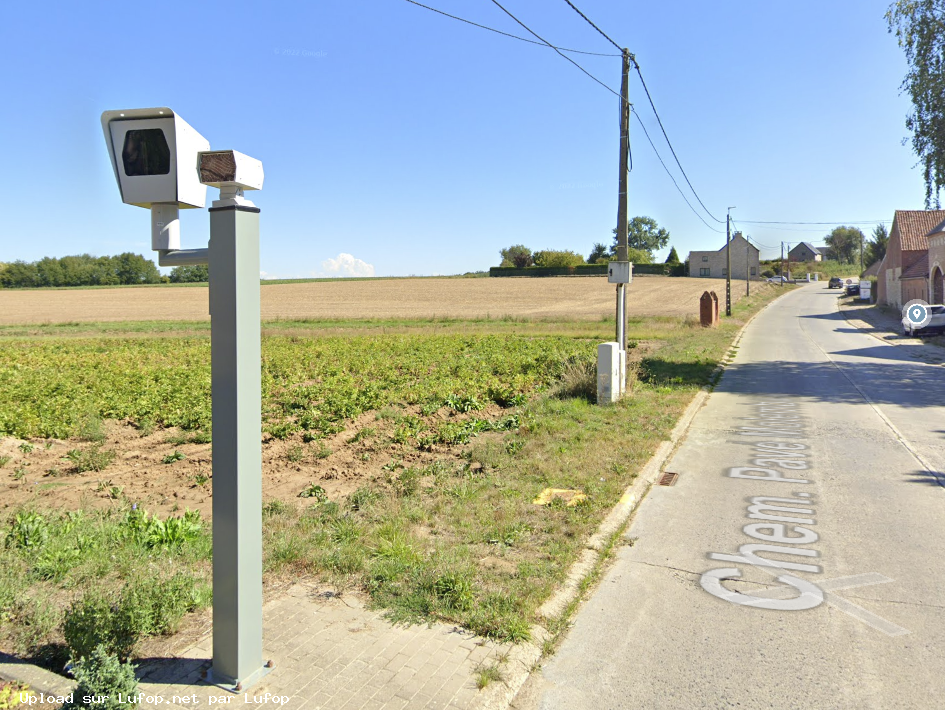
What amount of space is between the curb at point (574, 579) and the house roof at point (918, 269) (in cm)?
3761

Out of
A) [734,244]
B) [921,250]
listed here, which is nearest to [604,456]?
[921,250]

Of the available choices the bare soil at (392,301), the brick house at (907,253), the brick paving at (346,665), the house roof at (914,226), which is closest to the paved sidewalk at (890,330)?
the brick house at (907,253)

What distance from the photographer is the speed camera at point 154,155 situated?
10.1 ft

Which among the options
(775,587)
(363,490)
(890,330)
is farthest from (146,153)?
(890,330)

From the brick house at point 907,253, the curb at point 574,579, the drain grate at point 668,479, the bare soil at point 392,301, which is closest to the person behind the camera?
the curb at point 574,579

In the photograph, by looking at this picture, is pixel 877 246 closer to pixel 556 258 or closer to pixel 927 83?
pixel 556 258

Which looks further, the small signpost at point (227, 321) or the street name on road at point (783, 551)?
the street name on road at point (783, 551)

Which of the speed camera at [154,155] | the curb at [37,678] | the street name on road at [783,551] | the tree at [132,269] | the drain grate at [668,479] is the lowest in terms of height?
the drain grate at [668,479]

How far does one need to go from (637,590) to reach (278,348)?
20603 millimetres

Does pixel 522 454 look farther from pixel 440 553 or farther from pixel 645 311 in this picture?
pixel 645 311

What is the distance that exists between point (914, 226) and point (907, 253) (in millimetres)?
3159

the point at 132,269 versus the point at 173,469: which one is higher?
the point at 132,269

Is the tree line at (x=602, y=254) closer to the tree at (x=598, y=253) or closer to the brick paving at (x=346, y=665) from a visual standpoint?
the tree at (x=598, y=253)

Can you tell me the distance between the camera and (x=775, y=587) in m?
4.66
